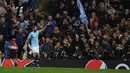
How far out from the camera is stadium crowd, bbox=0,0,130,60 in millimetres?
19125

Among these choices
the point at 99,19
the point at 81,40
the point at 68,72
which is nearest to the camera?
the point at 68,72

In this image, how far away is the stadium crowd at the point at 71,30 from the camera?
753 inches

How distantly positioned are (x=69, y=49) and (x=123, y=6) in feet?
15.7

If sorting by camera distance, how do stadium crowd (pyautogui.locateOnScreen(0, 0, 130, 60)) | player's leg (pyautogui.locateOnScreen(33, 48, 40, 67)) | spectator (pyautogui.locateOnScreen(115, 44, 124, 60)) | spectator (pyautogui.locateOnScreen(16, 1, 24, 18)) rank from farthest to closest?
spectator (pyautogui.locateOnScreen(16, 1, 24, 18)) < stadium crowd (pyautogui.locateOnScreen(0, 0, 130, 60)) < spectator (pyautogui.locateOnScreen(115, 44, 124, 60)) < player's leg (pyautogui.locateOnScreen(33, 48, 40, 67))

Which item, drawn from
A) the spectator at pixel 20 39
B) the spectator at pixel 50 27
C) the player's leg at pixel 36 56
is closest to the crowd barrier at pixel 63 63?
the player's leg at pixel 36 56

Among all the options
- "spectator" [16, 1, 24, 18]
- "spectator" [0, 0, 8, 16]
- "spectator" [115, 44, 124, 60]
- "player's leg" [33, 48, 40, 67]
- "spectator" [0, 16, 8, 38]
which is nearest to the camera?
"player's leg" [33, 48, 40, 67]

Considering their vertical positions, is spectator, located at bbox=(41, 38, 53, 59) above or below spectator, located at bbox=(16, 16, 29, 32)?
below

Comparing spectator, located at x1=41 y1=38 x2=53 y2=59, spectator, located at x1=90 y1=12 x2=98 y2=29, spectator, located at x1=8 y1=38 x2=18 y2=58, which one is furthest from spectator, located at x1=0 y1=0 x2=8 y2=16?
spectator, located at x1=90 y1=12 x2=98 y2=29

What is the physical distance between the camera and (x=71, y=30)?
2030 cm

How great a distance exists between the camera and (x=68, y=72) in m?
14.6

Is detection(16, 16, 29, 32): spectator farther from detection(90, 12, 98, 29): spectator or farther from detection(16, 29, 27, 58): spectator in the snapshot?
detection(90, 12, 98, 29): spectator

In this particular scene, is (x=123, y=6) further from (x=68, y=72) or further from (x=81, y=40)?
(x=68, y=72)

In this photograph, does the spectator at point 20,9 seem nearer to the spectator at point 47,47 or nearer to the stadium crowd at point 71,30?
the stadium crowd at point 71,30

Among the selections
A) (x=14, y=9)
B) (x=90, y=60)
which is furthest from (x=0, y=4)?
(x=90, y=60)
